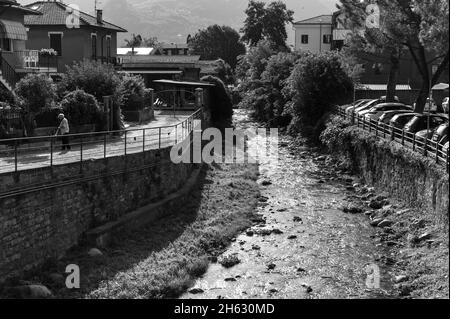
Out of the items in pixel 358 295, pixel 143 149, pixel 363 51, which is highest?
pixel 363 51

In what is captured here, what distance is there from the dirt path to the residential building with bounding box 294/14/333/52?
46798 mm

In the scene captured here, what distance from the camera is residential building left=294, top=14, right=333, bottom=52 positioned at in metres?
75.6

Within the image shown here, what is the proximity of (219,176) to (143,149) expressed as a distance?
9366 mm

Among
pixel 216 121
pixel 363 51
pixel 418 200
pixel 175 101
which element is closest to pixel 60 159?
pixel 418 200

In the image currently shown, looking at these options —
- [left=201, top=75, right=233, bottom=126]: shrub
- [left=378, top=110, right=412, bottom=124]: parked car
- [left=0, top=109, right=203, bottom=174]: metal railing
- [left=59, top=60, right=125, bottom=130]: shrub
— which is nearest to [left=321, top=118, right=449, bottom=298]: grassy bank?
[left=378, top=110, right=412, bottom=124]: parked car

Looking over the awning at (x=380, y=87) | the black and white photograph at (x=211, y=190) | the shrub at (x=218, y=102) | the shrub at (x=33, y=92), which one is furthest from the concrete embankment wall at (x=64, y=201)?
the shrub at (x=218, y=102)

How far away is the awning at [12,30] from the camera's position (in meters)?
31.1

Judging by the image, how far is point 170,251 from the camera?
20.9 m

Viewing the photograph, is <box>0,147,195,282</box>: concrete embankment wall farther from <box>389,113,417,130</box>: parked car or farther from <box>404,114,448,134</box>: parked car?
<box>389,113,417,130</box>: parked car

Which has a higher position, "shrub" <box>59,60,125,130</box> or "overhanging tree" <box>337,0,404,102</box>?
"overhanging tree" <box>337,0,404,102</box>

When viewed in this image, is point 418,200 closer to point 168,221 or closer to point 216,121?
point 168,221

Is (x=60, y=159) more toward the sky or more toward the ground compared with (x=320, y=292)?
more toward the sky

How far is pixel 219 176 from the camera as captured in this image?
110 feet

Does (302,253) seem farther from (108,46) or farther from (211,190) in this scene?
(108,46)
